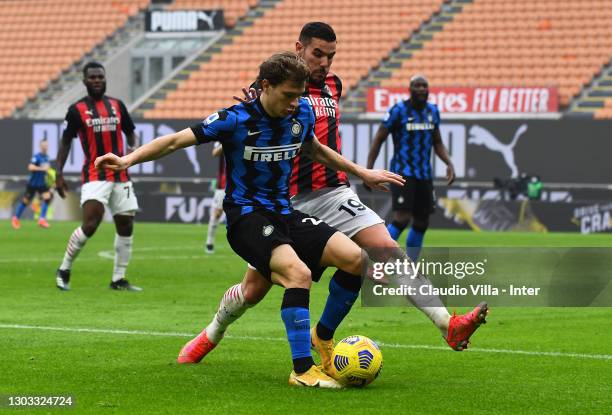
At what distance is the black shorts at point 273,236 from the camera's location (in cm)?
676

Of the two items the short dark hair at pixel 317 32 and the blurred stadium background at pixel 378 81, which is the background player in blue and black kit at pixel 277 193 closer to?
the short dark hair at pixel 317 32

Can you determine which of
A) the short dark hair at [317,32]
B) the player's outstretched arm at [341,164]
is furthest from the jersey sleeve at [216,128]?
the short dark hair at [317,32]

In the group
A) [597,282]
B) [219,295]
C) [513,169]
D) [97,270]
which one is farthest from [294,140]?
[513,169]

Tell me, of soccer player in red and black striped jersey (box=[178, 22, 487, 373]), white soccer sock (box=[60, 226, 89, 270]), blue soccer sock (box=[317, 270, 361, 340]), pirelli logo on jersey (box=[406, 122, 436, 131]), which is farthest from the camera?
pirelli logo on jersey (box=[406, 122, 436, 131])

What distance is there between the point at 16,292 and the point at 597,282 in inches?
239

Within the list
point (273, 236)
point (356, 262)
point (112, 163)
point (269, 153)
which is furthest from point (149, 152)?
point (356, 262)

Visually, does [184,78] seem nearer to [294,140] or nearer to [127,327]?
[127,327]

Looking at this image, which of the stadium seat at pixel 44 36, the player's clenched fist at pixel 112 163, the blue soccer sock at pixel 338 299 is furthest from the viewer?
the stadium seat at pixel 44 36

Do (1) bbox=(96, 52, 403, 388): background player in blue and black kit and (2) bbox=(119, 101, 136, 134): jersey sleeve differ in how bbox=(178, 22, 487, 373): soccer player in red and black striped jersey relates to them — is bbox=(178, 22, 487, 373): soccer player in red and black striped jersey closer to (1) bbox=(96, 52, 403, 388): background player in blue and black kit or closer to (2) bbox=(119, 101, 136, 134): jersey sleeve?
(1) bbox=(96, 52, 403, 388): background player in blue and black kit

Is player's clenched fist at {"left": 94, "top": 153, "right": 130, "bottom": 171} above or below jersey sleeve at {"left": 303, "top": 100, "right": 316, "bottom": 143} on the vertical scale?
below

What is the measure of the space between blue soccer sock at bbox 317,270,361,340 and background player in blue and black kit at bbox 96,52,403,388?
297 millimetres

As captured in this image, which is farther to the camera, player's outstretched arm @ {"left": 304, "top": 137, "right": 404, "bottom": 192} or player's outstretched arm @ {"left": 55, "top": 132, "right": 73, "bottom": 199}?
player's outstretched arm @ {"left": 55, "top": 132, "right": 73, "bottom": 199}

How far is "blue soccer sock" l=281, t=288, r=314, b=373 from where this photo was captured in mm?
6621

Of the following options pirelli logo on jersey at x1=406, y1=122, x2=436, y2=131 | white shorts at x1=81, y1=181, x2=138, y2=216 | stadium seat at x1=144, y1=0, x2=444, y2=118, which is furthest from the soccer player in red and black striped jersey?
stadium seat at x1=144, y1=0, x2=444, y2=118
